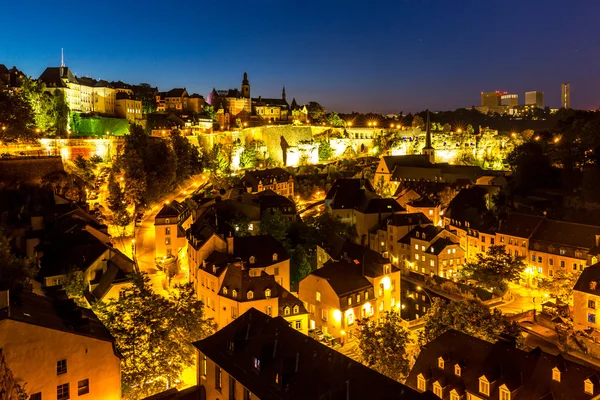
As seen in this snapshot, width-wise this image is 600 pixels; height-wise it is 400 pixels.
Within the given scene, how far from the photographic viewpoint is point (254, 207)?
43156 mm

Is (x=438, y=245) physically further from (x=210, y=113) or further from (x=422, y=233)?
(x=210, y=113)

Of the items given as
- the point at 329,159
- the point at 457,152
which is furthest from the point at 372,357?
the point at 457,152

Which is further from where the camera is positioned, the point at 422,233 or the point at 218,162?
the point at 218,162

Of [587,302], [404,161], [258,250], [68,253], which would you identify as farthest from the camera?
[404,161]

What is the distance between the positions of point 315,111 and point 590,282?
81.4m

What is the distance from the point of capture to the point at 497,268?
3641 centimetres

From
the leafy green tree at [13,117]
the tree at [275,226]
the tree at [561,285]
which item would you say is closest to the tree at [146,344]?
the tree at [275,226]

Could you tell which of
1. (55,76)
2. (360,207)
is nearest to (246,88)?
(55,76)

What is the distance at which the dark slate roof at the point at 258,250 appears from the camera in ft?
101

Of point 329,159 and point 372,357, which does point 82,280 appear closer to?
point 372,357

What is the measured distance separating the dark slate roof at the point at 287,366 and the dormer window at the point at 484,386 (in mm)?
6083

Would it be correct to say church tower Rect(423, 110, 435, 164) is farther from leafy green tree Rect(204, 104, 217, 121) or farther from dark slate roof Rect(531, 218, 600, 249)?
dark slate roof Rect(531, 218, 600, 249)

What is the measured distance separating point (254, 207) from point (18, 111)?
22221 mm

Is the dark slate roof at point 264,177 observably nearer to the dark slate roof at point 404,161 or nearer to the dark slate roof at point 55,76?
the dark slate roof at point 404,161
